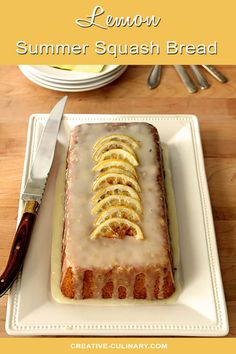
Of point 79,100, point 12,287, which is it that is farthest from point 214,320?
point 79,100

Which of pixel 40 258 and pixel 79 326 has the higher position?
pixel 40 258

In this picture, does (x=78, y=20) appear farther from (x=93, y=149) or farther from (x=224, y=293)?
(x=224, y=293)

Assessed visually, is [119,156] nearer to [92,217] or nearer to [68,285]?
[92,217]

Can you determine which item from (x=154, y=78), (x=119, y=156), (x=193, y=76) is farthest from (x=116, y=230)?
(x=193, y=76)

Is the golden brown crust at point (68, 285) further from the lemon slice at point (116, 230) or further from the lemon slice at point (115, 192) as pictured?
the lemon slice at point (115, 192)

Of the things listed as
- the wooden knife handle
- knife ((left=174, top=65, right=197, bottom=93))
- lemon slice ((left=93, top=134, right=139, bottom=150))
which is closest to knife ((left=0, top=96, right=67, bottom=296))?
the wooden knife handle
